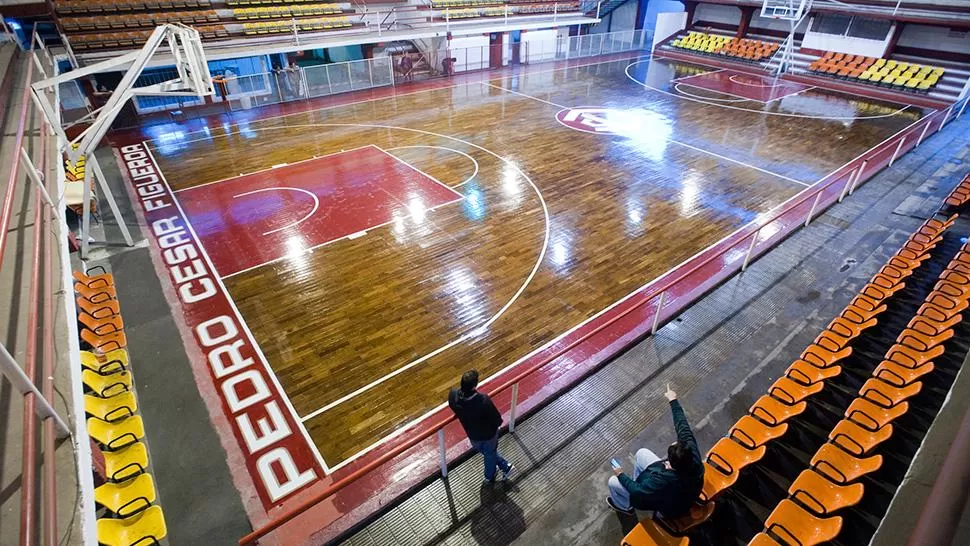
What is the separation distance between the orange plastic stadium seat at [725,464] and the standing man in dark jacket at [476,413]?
5.92ft

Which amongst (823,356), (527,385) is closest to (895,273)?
(823,356)

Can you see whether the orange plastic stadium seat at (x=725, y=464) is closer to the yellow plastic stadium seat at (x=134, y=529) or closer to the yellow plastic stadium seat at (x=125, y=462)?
the yellow plastic stadium seat at (x=134, y=529)

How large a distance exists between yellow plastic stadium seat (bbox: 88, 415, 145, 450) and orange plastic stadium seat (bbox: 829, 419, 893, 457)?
21.8ft

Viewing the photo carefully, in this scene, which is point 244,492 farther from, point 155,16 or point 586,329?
point 155,16

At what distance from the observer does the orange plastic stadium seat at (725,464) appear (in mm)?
4027

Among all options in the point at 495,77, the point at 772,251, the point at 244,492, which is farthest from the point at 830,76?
the point at 244,492

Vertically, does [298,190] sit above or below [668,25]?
below

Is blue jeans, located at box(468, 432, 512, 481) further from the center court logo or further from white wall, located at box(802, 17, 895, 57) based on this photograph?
white wall, located at box(802, 17, 895, 57)

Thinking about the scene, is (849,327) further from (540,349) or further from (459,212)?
(459,212)

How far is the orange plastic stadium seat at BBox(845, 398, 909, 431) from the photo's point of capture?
4.48m

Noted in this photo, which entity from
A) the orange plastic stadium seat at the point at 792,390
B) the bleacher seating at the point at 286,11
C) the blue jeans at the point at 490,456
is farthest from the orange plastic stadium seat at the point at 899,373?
the bleacher seating at the point at 286,11

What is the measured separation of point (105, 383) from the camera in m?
5.30

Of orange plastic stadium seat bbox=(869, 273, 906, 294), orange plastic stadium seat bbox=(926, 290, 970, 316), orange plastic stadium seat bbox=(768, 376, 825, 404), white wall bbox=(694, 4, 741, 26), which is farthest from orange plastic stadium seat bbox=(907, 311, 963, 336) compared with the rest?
white wall bbox=(694, 4, 741, 26)

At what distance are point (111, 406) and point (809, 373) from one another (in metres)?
7.44
